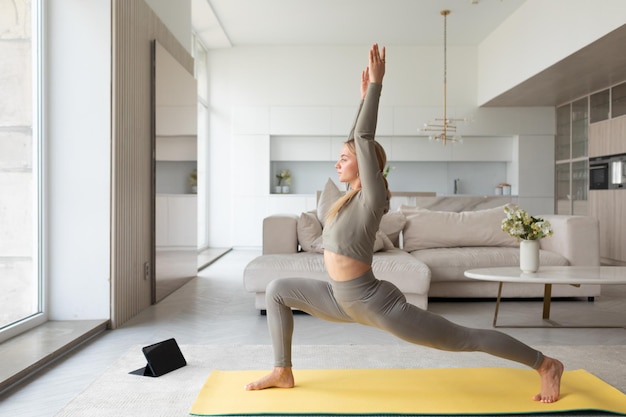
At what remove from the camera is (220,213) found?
10102 mm

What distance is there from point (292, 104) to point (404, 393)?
7922 mm

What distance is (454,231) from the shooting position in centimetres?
546

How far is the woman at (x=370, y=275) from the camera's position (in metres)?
2.22

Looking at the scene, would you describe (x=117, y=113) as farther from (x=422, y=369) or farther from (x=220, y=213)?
(x=220, y=213)

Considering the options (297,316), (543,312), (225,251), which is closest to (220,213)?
(225,251)

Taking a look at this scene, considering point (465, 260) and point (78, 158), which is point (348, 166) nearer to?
point (78, 158)

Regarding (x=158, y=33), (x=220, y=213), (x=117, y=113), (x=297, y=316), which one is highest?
(x=158, y=33)

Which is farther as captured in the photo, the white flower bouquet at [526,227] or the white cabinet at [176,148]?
the white cabinet at [176,148]

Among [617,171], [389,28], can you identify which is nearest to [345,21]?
[389,28]

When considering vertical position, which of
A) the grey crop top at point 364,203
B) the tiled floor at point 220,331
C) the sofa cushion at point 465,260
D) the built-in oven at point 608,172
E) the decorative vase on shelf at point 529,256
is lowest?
the tiled floor at point 220,331

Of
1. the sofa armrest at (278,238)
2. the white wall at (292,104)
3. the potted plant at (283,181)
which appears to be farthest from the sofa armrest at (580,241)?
the potted plant at (283,181)

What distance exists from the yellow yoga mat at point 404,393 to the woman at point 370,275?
0.58 ft

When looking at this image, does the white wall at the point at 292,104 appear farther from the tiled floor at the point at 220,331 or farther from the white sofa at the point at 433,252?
the white sofa at the point at 433,252

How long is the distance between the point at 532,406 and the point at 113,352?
7.25ft
